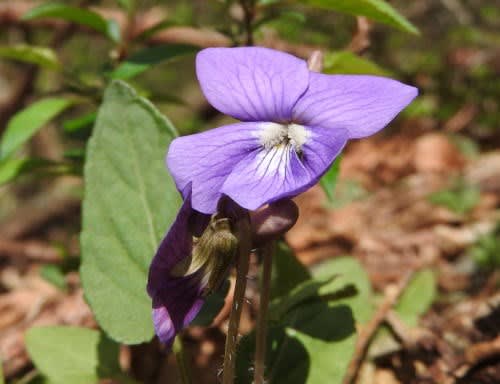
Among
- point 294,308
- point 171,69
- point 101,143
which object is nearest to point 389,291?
point 294,308

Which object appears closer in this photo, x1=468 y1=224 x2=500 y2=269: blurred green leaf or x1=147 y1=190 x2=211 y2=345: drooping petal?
x1=147 y1=190 x2=211 y2=345: drooping petal

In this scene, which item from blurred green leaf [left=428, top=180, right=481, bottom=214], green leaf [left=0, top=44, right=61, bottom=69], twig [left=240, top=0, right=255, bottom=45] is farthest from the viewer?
blurred green leaf [left=428, top=180, right=481, bottom=214]

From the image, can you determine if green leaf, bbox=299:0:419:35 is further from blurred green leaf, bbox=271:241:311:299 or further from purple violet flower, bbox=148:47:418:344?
blurred green leaf, bbox=271:241:311:299

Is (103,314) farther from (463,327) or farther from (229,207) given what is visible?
(463,327)

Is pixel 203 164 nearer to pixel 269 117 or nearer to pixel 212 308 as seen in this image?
pixel 269 117

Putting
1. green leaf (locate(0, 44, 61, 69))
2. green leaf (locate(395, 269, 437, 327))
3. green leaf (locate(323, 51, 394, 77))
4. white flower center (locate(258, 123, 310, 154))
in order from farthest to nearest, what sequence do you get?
green leaf (locate(395, 269, 437, 327))
green leaf (locate(0, 44, 61, 69))
green leaf (locate(323, 51, 394, 77))
white flower center (locate(258, 123, 310, 154))

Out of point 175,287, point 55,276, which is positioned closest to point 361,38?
point 175,287

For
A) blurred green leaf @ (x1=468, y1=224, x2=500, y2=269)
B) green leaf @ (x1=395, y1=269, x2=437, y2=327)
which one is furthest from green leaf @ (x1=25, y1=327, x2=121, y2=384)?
blurred green leaf @ (x1=468, y1=224, x2=500, y2=269)
